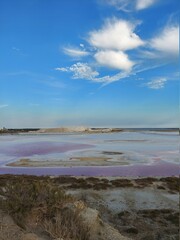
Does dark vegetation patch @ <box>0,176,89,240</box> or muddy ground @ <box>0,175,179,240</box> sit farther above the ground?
dark vegetation patch @ <box>0,176,89,240</box>

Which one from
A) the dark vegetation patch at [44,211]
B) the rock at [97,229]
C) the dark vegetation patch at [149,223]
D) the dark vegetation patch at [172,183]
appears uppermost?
the dark vegetation patch at [44,211]

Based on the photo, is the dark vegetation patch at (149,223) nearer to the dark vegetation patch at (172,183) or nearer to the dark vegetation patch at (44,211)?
the dark vegetation patch at (44,211)

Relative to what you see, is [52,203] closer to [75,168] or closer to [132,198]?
[132,198]

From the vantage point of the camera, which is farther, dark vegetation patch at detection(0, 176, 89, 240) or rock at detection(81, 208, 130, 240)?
rock at detection(81, 208, 130, 240)

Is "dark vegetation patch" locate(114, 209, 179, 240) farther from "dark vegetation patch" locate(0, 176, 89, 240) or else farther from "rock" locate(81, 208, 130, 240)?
"dark vegetation patch" locate(0, 176, 89, 240)

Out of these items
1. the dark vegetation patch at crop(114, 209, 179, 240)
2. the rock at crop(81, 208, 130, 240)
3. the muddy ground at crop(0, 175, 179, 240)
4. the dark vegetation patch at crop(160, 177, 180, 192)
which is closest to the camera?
the rock at crop(81, 208, 130, 240)

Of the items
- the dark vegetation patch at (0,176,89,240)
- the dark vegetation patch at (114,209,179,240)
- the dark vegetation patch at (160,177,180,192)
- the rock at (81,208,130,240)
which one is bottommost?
the dark vegetation patch at (114,209,179,240)

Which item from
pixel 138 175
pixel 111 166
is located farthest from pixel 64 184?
pixel 111 166

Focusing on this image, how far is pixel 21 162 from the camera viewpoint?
26672 millimetres

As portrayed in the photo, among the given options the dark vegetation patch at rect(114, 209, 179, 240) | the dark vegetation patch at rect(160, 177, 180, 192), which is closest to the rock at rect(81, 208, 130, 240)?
the dark vegetation patch at rect(114, 209, 179, 240)

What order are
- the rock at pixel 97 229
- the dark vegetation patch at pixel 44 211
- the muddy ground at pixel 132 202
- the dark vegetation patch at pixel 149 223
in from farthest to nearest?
the muddy ground at pixel 132 202 → the dark vegetation patch at pixel 149 223 → the rock at pixel 97 229 → the dark vegetation patch at pixel 44 211

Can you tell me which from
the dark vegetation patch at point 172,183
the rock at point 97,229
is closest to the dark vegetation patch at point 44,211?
the rock at point 97,229

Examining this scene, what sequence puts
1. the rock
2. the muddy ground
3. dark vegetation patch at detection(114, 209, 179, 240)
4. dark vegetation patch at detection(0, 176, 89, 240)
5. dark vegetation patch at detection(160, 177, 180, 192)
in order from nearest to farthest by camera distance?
1. dark vegetation patch at detection(0, 176, 89, 240)
2. the rock
3. dark vegetation patch at detection(114, 209, 179, 240)
4. the muddy ground
5. dark vegetation patch at detection(160, 177, 180, 192)

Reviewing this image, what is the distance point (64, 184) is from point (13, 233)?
11.1 metres
